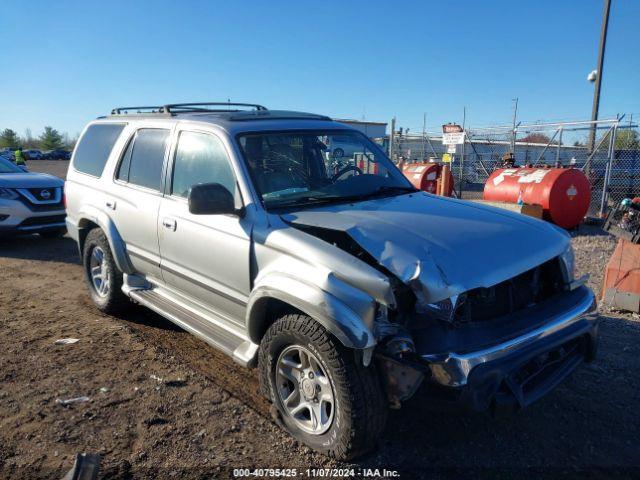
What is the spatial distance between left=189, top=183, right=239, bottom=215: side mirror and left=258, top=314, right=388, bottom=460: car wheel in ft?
2.75

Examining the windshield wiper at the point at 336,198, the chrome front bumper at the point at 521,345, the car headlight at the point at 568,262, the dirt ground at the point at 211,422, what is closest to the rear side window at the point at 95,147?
the dirt ground at the point at 211,422

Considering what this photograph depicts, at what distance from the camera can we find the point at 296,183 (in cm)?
385

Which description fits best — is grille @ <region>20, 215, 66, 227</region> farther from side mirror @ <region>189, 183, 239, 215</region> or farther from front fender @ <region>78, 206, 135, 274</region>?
side mirror @ <region>189, 183, 239, 215</region>

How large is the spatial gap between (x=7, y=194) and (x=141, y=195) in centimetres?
568

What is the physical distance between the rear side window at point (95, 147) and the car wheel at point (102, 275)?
0.71m

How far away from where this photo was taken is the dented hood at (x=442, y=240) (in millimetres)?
2689

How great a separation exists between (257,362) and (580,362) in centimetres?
209

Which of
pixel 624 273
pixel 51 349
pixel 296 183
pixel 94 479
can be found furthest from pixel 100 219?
pixel 624 273

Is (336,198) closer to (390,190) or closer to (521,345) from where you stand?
(390,190)

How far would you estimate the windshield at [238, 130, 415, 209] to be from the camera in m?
3.71

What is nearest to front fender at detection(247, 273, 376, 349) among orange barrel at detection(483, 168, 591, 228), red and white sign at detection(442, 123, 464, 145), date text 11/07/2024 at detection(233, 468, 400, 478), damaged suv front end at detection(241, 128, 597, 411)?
damaged suv front end at detection(241, 128, 597, 411)

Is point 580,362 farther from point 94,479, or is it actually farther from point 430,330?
point 94,479

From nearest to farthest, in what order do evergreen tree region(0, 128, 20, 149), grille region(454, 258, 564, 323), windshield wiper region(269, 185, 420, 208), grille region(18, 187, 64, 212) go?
grille region(454, 258, 564, 323)
windshield wiper region(269, 185, 420, 208)
grille region(18, 187, 64, 212)
evergreen tree region(0, 128, 20, 149)

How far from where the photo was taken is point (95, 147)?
18.2 feet
